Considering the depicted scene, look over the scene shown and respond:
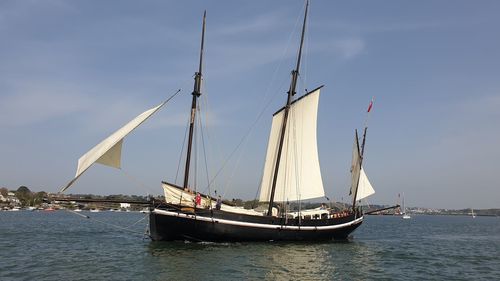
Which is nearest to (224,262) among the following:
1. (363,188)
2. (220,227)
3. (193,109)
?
(220,227)

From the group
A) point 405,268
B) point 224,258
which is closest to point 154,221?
point 224,258

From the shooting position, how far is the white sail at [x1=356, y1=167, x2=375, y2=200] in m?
51.9

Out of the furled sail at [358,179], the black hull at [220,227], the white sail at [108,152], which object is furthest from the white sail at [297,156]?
the white sail at [108,152]

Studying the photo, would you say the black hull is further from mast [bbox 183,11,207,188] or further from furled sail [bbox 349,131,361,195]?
furled sail [bbox 349,131,361,195]

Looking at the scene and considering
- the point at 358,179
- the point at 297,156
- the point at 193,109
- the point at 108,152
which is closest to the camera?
the point at 108,152

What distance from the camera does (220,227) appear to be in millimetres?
35188

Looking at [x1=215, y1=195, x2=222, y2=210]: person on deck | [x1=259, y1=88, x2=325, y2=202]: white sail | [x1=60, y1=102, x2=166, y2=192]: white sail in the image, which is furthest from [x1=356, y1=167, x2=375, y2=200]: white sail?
[x1=60, y1=102, x2=166, y2=192]: white sail

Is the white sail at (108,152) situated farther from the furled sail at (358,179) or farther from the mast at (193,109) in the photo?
the furled sail at (358,179)

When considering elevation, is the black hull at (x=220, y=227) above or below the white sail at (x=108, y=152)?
below

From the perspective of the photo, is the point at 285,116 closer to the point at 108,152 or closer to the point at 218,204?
the point at 218,204

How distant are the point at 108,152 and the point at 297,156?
2094 cm

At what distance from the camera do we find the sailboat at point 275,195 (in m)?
34.3

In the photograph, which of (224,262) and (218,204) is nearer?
(224,262)

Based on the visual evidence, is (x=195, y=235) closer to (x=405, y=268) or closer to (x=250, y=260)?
(x=250, y=260)
